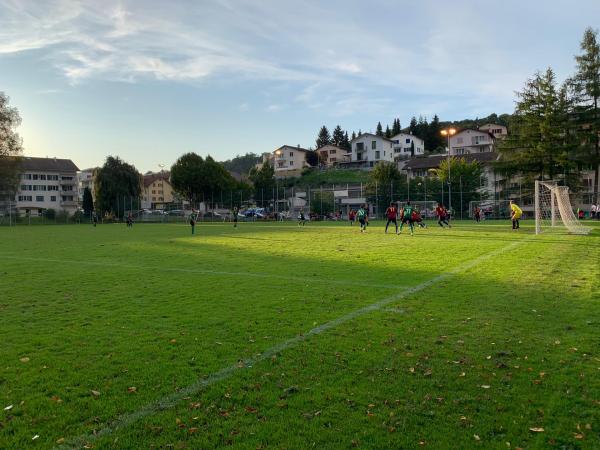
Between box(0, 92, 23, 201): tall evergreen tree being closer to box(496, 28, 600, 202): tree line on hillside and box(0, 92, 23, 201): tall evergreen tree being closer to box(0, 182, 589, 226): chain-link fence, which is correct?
box(0, 182, 589, 226): chain-link fence

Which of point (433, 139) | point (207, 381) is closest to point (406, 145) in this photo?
point (433, 139)

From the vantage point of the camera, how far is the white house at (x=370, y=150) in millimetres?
112438

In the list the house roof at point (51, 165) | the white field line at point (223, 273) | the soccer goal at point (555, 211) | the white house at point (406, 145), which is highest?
the white house at point (406, 145)

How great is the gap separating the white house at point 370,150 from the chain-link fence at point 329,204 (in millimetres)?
39539

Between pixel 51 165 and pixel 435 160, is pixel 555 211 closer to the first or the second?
pixel 435 160

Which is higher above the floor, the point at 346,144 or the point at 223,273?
the point at 346,144

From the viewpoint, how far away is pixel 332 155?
133375 millimetres

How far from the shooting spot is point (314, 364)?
560cm

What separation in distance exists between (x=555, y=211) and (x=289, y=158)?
100861 millimetres

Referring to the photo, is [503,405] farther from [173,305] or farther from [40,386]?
[173,305]

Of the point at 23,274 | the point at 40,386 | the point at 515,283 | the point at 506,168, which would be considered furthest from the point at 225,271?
the point at 506,168

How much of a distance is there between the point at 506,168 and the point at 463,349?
186ft

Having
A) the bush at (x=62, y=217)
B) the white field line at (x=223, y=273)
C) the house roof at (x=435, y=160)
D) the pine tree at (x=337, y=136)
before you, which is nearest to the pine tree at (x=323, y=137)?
the pine tree at (x=337, y=136)

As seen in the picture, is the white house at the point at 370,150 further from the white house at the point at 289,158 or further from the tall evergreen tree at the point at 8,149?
the tall evergreen tree at the point at 8,149
